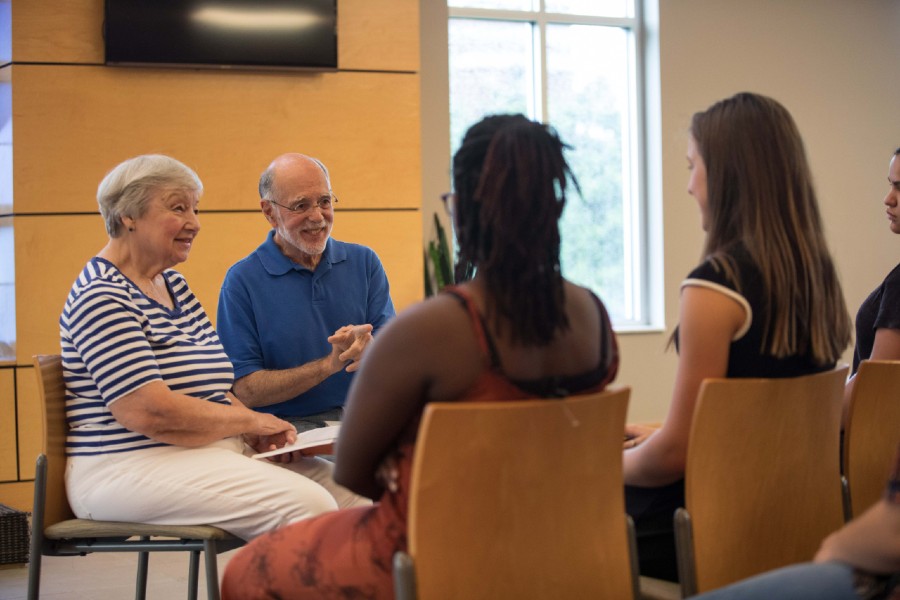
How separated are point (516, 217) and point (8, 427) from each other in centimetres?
372

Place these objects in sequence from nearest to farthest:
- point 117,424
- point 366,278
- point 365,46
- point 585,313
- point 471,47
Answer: point 585,313 < point 117,424 < point 366,278 < point 365,46 < point 471,47

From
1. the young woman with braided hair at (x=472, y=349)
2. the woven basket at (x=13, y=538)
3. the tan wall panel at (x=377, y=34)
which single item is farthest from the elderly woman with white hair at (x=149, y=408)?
the tan wall panel at (x=377, y=34)

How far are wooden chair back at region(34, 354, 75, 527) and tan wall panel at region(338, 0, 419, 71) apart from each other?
3047 mm

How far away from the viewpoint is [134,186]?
244 cm

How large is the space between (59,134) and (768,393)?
3839mm

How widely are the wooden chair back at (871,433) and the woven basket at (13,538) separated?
318 cm

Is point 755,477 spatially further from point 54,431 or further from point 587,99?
point 587,99

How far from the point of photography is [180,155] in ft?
15.6

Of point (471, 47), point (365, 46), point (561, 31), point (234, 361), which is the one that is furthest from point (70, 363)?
point (561, 31)

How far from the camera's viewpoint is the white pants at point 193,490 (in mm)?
2178

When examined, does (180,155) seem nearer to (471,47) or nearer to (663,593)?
(471,47)

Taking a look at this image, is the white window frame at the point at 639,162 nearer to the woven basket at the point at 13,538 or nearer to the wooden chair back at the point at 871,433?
the woven basket at the point at 13,538

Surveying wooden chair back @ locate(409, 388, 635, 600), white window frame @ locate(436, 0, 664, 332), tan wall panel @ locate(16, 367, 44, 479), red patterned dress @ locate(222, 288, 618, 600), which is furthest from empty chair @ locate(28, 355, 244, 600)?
white window frame @ locate(436, 0, 664, 332)

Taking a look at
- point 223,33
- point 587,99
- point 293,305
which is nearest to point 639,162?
point 587,99
